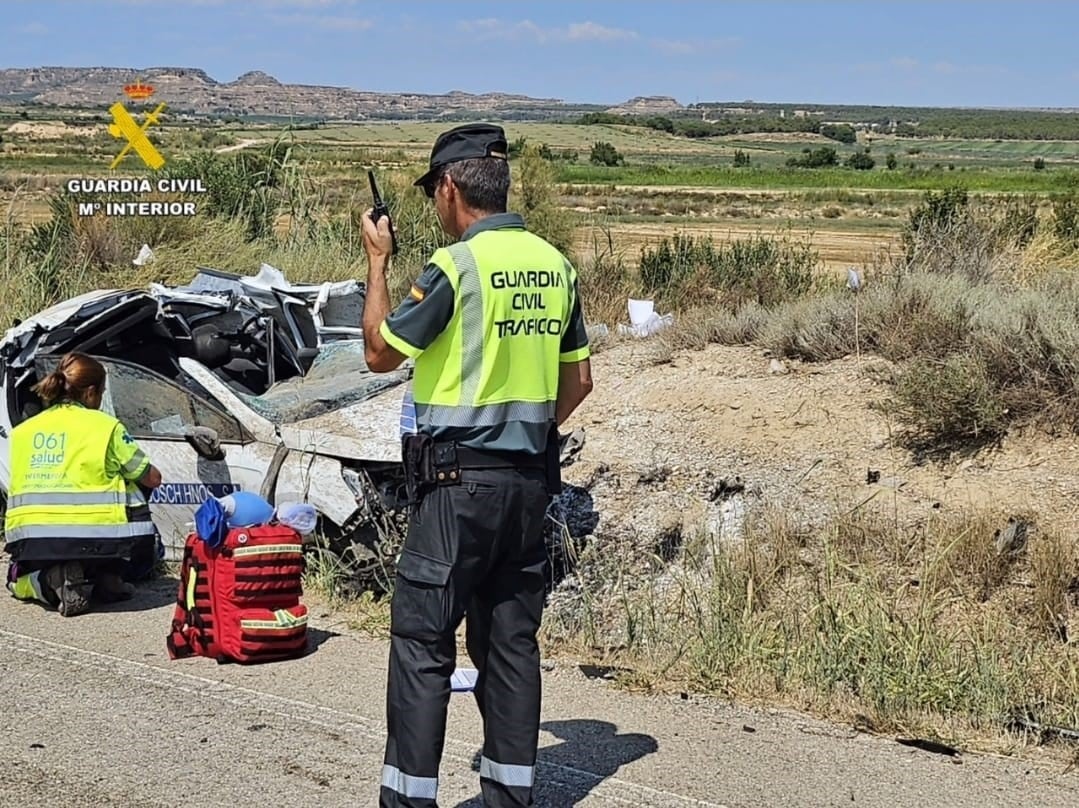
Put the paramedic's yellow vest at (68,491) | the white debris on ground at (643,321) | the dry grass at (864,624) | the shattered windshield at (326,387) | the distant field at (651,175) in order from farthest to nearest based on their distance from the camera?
the distant field at (651,175) < the white debris on ground at (643,321) < the shattered windshield at (326,387) < the paramedic's yellow vest at (68,491) < the dry grass at (864,624)

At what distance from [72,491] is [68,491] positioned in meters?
0.02

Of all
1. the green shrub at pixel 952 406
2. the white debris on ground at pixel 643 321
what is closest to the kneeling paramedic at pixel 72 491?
the green shrub at pixel 952 406

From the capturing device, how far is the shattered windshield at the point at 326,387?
8.21 m

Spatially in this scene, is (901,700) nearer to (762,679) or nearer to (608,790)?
(762,679)

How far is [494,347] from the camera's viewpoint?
413 cm

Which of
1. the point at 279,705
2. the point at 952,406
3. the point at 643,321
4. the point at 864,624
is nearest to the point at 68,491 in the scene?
the point at 279,705

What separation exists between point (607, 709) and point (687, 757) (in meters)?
0.69

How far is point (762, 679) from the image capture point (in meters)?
5.98

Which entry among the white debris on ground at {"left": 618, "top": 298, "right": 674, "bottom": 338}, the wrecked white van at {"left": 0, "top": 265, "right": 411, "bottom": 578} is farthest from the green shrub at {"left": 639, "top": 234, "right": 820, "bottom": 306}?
the wrecked white van at {"left": 0, "top": 265, "right": 411, "bottom": 578}

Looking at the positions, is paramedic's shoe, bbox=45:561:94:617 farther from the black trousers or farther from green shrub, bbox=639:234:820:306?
green shrub, bbox=639:234:820:306

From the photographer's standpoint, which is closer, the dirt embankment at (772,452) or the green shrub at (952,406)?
the dirt embankment at (772,452)

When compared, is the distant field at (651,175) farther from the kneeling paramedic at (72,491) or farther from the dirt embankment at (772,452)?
the dirt embankment at (772,452)

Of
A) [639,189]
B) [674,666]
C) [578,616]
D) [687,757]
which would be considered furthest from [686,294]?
[639,189]

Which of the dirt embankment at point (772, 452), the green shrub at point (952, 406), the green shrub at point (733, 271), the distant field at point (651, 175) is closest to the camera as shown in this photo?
the dirt embankment at point (772, 452)
